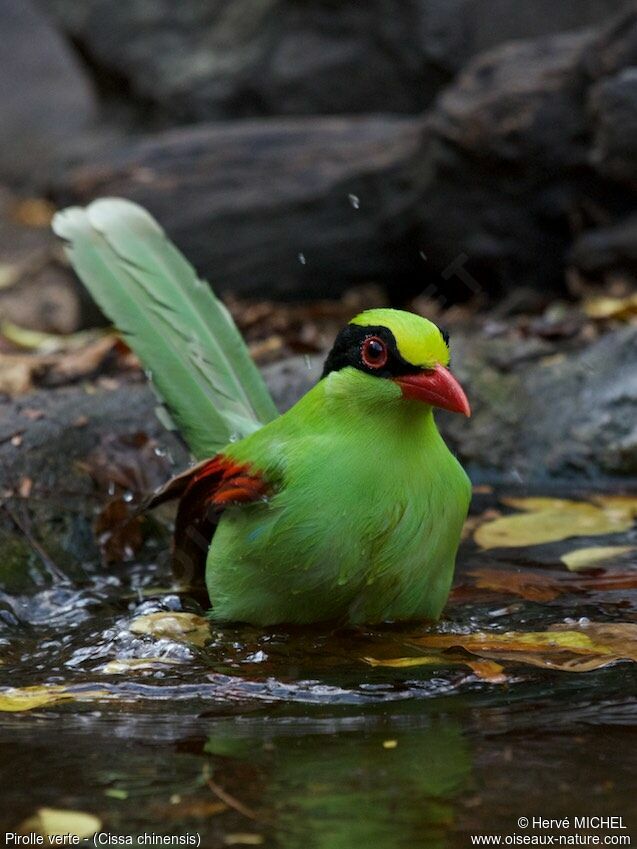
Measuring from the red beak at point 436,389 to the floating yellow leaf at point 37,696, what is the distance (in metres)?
1.09

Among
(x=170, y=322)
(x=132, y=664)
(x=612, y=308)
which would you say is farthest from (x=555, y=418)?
(x=132, y=664)

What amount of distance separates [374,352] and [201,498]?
2.54 feet

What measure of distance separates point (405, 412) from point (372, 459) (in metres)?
0.17

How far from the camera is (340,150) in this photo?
8.67 metres

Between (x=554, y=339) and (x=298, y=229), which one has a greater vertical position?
(x=298, y=229)

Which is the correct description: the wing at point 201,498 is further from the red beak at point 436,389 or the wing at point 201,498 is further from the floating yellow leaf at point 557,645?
the floating yellow leaf at point 557,645

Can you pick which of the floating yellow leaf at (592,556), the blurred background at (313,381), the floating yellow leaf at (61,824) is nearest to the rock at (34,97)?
the blurred background at (313,381)

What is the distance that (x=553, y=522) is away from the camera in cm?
471

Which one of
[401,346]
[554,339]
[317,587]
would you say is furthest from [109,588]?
[554,339]

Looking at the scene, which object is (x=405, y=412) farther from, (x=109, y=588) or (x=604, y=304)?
(x=604, y=304)

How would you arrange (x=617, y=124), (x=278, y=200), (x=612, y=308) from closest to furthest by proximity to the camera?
1. (x=612, y=308)
2. (x=617, y=124)
3. (x=278, y=200)

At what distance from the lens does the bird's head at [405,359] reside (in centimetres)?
339

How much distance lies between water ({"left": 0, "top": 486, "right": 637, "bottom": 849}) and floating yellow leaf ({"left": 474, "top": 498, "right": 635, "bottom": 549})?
2.37ft

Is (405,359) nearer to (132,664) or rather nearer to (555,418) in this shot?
(132,664)
